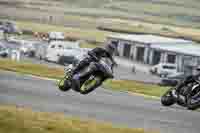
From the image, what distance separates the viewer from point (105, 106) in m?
15.3

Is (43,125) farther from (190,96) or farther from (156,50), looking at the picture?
(156,50)

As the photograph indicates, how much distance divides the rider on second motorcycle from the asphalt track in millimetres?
2734

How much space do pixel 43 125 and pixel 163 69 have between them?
1275 inches

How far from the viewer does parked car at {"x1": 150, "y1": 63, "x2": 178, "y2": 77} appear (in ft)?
135

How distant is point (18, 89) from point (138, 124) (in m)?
4.42

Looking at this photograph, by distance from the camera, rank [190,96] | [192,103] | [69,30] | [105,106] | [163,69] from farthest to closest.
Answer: [69,30], [163,69], [105,106], [190,96], [192,103]

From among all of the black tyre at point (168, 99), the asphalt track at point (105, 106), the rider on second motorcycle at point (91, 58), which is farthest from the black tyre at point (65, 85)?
the asphalt track at point (105, 106)

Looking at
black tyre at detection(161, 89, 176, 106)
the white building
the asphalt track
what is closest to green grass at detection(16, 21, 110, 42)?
the white building

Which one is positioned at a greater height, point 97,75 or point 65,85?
point 97,75

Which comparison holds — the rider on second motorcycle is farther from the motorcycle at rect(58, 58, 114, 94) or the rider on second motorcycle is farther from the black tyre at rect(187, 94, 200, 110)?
the black tyre at rect(187, 94, 200, 110)

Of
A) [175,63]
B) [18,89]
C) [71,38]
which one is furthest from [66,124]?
[71,38]

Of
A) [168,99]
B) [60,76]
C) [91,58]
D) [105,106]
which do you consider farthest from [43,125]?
[60,76]

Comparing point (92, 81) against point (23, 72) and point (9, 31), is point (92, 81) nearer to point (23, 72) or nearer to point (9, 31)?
point (23, 72)

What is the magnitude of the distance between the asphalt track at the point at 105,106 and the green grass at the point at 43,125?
1.47m
